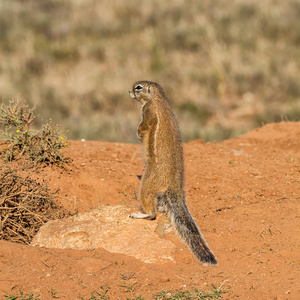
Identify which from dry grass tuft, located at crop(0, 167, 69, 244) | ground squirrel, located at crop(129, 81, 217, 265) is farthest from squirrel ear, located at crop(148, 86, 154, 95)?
dry grass tuft, located at crop(0, 167, 69, 244)

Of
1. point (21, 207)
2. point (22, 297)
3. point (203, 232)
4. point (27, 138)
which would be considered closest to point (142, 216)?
point (203, 232)

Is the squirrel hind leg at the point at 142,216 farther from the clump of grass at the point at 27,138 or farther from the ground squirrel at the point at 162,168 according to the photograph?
the clump of grass at the point at 27,138

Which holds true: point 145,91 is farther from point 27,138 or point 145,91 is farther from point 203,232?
point 27,138

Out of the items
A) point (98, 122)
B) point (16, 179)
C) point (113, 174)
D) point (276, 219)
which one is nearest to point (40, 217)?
point (16, 179)

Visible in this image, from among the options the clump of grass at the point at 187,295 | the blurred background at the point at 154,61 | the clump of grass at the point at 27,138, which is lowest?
the clump of grass at the point at 187,295

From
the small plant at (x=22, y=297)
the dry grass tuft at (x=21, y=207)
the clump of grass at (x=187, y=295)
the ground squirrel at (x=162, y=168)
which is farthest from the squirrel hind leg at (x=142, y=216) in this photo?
the small plant at (x=22, y=297)

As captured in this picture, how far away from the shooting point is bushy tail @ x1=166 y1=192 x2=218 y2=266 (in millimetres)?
4902

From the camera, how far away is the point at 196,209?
21.5 feet

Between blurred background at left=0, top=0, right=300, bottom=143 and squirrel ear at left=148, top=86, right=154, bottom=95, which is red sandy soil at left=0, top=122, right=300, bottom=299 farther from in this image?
blurred background at left=0, top=0, right=300, bottom=143

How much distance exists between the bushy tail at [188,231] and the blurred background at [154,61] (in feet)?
25.9

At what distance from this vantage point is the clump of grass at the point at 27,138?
23.7 ft

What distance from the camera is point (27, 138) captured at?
7.30m

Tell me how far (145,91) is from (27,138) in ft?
7.35

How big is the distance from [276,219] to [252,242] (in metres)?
0.66
